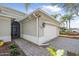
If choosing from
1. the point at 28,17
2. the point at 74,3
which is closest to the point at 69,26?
the point at 74,3

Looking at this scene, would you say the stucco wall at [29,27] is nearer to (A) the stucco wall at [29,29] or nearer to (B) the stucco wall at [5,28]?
(A) the stucco wall at [29,29]

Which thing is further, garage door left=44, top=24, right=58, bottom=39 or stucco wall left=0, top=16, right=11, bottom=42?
garage door left=44, top=24, right=58, bottom=39

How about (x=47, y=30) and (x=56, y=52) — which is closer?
(x=56, y=52)

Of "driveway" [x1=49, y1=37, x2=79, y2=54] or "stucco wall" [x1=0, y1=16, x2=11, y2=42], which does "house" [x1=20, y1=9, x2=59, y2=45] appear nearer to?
"driveway" [x1=49, y1=37, x2=79, y2=54]

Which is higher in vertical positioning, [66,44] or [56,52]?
[66,44]

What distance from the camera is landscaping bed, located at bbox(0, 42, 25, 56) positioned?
2.80 metres

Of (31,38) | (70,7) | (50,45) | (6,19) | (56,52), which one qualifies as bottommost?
(56,52)

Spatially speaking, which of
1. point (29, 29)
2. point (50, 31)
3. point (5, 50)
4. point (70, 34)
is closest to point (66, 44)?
point (70, 34)

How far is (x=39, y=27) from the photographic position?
2.87m

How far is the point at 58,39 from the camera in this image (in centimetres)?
290

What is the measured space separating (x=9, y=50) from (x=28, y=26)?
52cm

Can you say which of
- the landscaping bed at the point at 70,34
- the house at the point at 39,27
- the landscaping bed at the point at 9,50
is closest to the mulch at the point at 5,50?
the landscaping bed at the point at 9,50

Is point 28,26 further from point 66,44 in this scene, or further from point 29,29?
point 66,44

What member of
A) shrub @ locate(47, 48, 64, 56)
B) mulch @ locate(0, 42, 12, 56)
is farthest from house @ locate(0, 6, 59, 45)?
shrub @ locate(47, 48, 64, 56)
